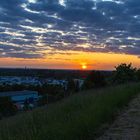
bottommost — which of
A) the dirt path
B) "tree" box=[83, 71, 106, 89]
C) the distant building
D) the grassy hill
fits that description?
the distant building

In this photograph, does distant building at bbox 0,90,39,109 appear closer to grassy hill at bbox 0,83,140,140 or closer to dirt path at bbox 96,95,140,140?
dirt path at bbox 96,95,140,140

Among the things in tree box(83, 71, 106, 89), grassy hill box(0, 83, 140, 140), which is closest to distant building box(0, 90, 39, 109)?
tree box(83, 71, 106, 89)

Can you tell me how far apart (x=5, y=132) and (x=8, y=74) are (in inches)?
4325

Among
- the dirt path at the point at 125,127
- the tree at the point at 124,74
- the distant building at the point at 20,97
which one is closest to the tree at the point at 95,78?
the tree at the point at 124,74

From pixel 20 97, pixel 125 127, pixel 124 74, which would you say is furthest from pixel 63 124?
pixel 20 97

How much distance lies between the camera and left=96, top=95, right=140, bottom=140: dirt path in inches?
353

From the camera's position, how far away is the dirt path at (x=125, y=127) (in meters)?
8.97

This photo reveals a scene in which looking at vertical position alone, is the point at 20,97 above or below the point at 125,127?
below

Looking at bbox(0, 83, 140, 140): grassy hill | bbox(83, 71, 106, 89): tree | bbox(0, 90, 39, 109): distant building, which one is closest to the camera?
bbox(0, 83, 140, 140): grassy hill

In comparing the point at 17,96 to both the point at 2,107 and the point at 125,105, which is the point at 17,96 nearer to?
the point at 2,107

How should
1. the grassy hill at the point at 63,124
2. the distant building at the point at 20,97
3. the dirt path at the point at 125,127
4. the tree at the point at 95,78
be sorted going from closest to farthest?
the grassy hill at the point at 63,124
the dirt path at the point at 125,127
the tree at the point at 95,78
the distant building at the point at 20,97

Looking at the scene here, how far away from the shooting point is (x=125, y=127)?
10.2m

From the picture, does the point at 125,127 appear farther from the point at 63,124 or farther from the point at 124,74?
the point at 124,74

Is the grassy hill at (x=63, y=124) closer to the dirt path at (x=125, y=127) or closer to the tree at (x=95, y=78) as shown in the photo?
the dirt path at (x=125, y=127)
